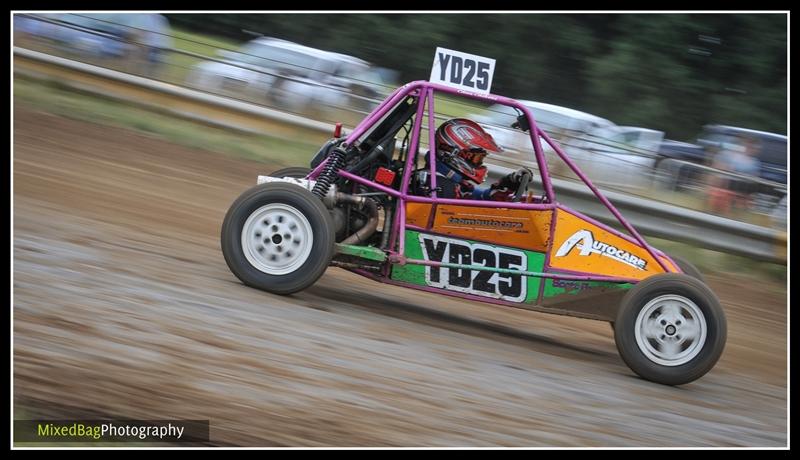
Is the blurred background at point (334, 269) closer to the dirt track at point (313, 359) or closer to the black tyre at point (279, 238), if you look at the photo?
the dirt track at point (313, 359)

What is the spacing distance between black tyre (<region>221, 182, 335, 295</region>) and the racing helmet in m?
0.98

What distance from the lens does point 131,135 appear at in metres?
10.5

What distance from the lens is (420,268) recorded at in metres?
5.98

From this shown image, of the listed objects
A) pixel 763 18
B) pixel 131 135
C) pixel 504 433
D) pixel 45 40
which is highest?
pixel 763 18

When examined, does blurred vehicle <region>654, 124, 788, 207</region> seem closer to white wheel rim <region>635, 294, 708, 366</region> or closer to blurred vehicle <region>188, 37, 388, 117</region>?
blurred vehicle <region>188, 37, 388, 117</region>

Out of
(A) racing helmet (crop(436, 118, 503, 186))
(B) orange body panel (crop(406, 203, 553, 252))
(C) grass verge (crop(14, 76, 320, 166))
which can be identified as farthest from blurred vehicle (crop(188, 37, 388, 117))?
(B) orange body panel (crop(406, 203, 553, 252))

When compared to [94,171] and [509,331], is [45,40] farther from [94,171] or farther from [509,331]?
[509,331]

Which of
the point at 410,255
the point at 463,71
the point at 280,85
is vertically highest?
the point at 280,85

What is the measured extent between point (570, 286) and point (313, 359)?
6.05ft

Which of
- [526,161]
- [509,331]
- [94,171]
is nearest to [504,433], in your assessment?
[509,331]

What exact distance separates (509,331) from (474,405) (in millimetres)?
1989

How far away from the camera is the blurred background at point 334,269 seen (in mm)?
4398

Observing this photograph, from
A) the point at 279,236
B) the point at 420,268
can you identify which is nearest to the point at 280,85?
the point at 279,236

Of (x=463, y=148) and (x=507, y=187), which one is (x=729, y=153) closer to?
(x=507, y=187)
